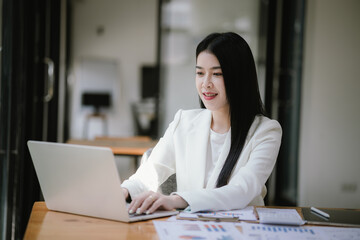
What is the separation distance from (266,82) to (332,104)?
704 millimetres

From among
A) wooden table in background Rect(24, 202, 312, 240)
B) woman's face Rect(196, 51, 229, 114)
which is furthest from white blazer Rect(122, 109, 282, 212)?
wooden table in background Rect(24, 202, 312, 240)

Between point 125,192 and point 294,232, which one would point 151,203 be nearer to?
point 125,192

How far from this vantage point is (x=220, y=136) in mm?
1850

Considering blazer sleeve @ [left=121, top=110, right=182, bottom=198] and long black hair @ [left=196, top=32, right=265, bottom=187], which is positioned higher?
long black hair @ [left=196, top=32, right=265, bottom=187]

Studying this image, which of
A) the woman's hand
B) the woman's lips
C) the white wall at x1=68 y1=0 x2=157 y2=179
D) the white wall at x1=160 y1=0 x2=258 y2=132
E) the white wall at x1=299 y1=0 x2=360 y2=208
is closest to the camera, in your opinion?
the woman's hand

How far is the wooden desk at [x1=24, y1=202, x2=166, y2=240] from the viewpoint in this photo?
1.08 meters

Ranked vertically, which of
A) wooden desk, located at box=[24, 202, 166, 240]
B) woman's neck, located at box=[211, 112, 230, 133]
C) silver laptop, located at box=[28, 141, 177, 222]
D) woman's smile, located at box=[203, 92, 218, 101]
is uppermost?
woman's smile, located at box=[203, 92, 218, 101]

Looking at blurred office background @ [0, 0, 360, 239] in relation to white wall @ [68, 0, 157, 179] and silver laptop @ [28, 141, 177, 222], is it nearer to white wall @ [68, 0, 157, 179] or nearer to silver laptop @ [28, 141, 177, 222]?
silver laptop @ [28, 141, 177, 222]

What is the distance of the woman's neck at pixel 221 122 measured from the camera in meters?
1.87

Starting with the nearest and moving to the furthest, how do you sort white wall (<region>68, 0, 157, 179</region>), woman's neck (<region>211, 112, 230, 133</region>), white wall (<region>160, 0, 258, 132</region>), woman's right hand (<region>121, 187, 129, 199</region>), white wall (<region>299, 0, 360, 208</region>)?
woman's right hand (<region>121, 187, 129, 199</region>) < woman's neck (<region>211, 112, 230, 133</region>) < white wall (<region>299, 0, 360, 208</region>) < white wall (<region>160, 0, 258, 132</region>) < white wall (<region>68, 0, 157, 179</region>)

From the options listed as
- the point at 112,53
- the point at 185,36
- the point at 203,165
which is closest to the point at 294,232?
the point at 203,165

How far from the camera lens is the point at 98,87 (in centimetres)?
909

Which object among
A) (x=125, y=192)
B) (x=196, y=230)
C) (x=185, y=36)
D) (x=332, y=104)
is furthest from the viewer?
(x=185, y=36)

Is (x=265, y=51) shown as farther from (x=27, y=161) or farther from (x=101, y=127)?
(x=101, y=127)
